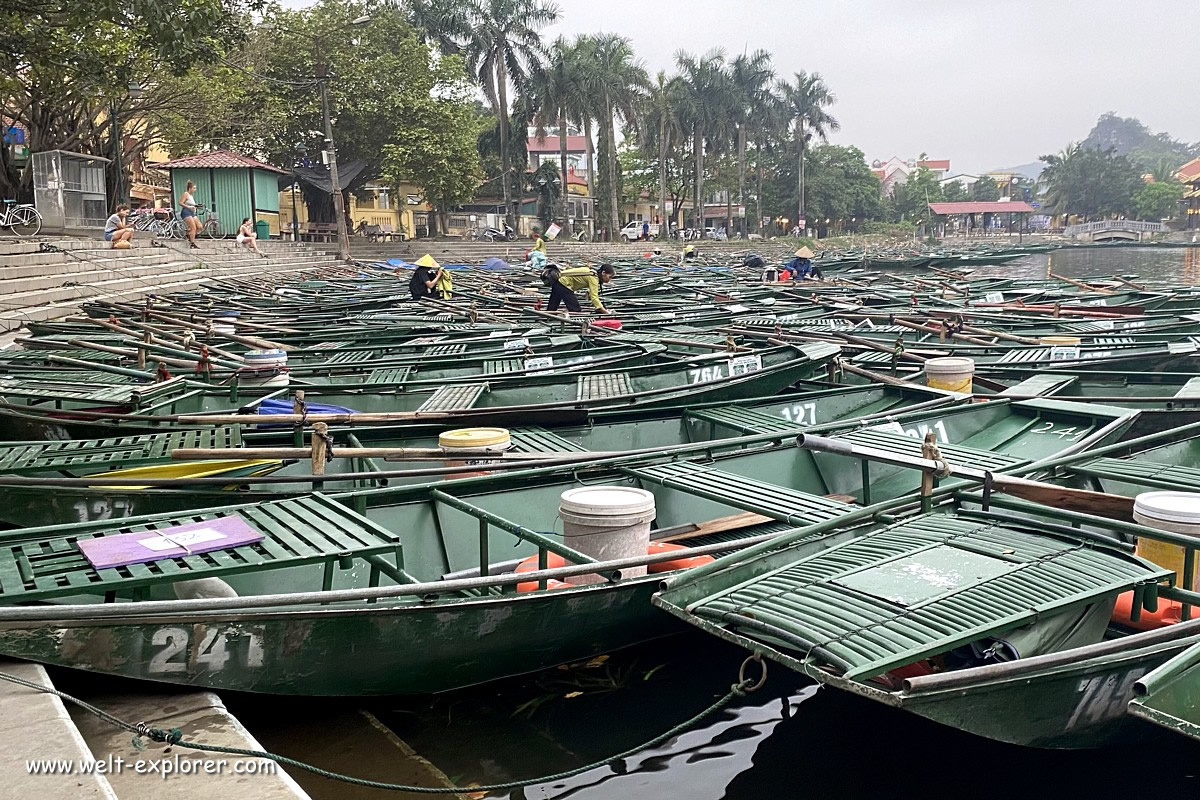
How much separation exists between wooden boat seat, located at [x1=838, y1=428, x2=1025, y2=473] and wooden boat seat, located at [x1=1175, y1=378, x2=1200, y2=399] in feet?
8.34

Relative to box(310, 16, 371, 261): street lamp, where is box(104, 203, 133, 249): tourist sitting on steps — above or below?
below

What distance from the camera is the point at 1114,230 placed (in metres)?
70.9

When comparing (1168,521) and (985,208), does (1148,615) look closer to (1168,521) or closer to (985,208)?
(1168,521)

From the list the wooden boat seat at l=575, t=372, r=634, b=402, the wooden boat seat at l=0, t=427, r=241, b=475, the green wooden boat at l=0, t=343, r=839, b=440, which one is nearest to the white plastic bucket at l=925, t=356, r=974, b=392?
the green wooden boat at l=0, t=343, r=839, b=440

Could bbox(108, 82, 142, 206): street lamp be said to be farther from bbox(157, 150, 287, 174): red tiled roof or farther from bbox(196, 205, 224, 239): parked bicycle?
bbox(157, 150, 287, 174): red tiled roof

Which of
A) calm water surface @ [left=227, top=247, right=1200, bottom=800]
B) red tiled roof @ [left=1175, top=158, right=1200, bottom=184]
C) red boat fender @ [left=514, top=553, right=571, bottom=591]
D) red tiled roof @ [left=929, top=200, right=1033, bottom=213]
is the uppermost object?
red tiled roof @ [left=1175, top=158, right=1200, bottom=184]

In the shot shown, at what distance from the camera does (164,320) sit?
13.2 metres

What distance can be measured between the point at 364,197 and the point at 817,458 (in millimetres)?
42920

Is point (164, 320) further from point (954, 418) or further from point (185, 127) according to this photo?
point (185, 127)

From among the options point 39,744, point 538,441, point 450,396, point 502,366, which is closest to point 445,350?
point 502,366

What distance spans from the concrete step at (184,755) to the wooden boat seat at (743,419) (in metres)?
4.50

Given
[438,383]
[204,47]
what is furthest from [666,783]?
[204,47]

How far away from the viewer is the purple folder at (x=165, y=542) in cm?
418

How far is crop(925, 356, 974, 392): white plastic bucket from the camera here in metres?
8.86
